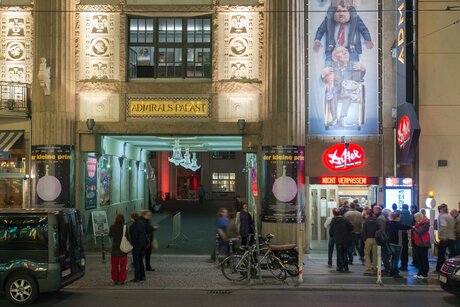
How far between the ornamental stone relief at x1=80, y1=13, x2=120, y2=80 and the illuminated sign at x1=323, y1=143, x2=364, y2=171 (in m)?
7.39

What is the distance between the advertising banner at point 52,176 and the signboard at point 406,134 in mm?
10394

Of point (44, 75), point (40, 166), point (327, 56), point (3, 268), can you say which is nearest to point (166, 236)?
point (40, 166)

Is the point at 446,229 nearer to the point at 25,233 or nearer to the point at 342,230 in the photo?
the point at 342,230

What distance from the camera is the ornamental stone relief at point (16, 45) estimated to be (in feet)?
58.0

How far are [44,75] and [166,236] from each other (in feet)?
26.2

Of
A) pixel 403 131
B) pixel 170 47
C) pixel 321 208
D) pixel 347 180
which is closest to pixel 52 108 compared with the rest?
pixel 170 47

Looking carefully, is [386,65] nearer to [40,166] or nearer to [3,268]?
[40,166]

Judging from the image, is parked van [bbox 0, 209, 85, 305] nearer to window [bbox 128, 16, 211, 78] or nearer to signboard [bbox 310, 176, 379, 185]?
window [bbox 128, 16, 211, 78]

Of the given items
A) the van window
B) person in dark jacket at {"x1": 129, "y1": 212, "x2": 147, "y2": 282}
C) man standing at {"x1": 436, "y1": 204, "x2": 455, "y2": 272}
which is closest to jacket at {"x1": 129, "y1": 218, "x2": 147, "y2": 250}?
person in dark jacket at {"x1": 129, "y1": 212, "x2": 147, "y2": 282}

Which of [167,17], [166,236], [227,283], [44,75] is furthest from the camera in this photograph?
[166,236]

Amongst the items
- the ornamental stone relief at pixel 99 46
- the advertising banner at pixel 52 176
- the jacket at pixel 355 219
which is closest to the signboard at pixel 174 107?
the ornamental stone relief at pixel 99 46

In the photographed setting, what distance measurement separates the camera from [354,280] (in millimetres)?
13164

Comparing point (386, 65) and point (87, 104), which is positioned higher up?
point (386, 65)

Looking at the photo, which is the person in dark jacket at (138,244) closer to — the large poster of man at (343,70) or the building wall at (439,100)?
the large poster of man at (343,70)
